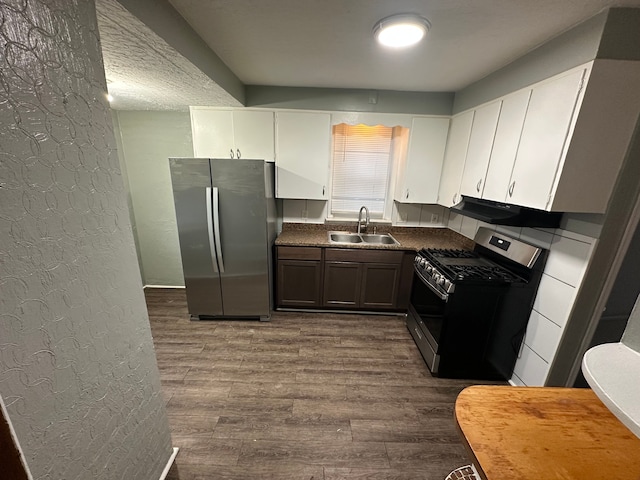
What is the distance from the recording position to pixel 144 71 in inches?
67.0

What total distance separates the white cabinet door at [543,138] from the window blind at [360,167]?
1620 millimetres

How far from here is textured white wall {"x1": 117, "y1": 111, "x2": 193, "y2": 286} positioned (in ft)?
9.84

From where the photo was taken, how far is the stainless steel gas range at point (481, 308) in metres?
1.91

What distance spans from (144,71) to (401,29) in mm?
1664

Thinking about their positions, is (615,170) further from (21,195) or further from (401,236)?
(21,195)

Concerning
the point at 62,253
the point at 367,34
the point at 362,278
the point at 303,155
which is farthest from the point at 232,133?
the point at 62,253

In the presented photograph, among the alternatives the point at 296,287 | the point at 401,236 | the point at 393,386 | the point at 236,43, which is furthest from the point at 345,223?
the point at 236,43

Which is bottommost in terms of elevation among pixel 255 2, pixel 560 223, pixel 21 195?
pixel 560 223

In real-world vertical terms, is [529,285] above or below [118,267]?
below

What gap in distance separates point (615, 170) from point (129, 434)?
111 inches

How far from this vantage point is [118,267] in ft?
3.29

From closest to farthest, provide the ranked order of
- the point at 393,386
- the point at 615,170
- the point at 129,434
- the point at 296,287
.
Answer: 1. the point at 129,434
2. the point at 615,170
3. the point at 393,386
4. the point at 296,287

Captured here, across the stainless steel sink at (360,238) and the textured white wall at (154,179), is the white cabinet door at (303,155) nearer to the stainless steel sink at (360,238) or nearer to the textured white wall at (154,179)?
the stainless steel sink at (360,238)

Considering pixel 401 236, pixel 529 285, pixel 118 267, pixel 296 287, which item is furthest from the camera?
pixel 401 236
